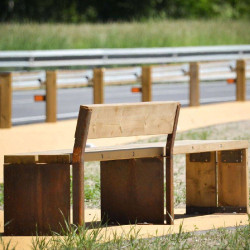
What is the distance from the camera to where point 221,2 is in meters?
54.4

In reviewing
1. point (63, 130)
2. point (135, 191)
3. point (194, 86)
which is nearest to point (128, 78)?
point (194, 86)

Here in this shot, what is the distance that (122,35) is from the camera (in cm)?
2914

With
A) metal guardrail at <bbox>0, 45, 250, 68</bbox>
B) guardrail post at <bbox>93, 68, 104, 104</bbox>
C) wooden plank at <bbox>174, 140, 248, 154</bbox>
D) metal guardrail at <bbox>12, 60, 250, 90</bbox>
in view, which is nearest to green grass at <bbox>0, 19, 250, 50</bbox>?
metal guardrail at <bbox>0, 45, 250, 68</bbox>

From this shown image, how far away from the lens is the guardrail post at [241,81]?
16688mm

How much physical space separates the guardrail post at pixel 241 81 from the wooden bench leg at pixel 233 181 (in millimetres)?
9341

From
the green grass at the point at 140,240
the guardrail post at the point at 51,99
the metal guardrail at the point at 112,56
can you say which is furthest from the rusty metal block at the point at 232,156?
the metal guardrail at the point at 112,56

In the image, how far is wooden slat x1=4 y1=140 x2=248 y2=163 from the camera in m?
6.21

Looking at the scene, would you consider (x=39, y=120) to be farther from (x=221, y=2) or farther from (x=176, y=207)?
(x=221, y=2)

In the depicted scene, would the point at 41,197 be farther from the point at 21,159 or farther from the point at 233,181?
the point at 233,181

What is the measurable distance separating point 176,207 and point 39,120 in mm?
6491

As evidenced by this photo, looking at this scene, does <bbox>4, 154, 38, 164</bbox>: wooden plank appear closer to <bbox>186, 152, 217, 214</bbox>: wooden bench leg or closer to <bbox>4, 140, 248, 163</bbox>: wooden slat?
<bbox>4, 140, 248, 163</bbox>: wooden slat

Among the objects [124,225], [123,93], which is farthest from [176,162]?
[123,93]

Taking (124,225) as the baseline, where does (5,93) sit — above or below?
above

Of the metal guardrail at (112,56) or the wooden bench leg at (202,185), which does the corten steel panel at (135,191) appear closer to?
the wooden bench leg at (202,185)
